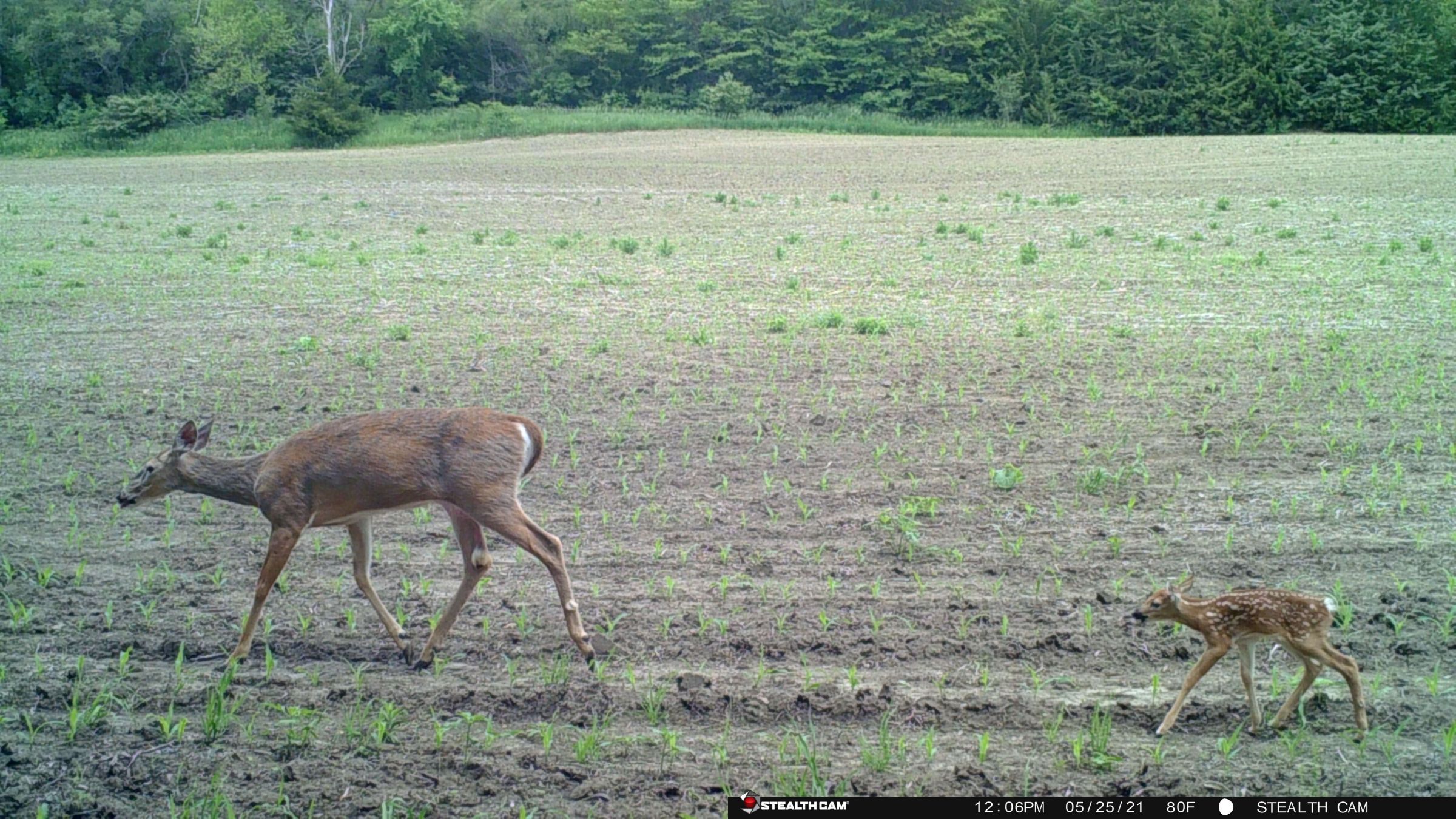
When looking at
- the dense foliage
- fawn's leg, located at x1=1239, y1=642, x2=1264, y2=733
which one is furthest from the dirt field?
the dense foliage

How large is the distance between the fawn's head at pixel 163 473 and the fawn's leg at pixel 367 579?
3.58 feet

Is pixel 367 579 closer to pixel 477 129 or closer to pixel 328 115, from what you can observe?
pixel 477 129

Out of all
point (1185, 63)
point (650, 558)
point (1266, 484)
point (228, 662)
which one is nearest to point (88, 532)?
point (228, 662)

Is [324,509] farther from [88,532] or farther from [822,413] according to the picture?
[822,413]

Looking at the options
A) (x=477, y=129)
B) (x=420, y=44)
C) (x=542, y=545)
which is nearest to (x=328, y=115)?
(x=477, y=129)

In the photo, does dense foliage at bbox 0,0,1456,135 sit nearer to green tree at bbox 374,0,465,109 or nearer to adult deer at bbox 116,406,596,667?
green tree at bbox 374,0,465,109

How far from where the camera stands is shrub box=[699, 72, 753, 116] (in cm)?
6047

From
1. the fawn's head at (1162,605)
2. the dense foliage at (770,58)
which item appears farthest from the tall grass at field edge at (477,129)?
the fawn's head at (1162,605)

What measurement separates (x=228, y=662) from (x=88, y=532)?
2601mm

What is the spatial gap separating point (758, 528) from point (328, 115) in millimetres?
52163

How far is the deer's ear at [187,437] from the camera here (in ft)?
21.8

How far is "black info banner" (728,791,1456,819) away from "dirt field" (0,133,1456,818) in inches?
4.5

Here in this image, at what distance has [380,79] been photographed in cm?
7250

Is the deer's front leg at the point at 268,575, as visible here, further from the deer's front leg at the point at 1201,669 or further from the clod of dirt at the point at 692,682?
the deer's front leg at the point at 1201,669
